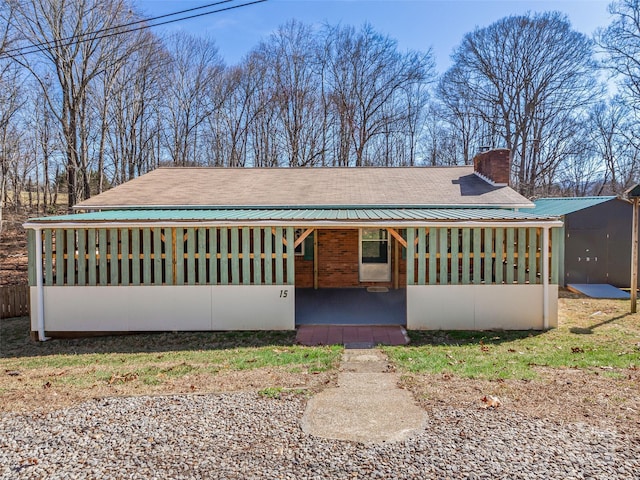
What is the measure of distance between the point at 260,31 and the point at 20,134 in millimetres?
16653

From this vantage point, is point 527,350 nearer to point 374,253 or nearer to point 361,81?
point 374,253

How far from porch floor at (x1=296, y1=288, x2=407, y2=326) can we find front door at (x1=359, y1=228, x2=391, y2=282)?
21.7 inches

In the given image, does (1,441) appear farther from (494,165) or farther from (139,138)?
(139,138)

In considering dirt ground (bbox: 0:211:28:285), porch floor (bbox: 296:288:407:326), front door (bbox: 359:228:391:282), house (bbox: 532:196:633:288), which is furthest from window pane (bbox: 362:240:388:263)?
dirt ground (bbox: 0:211:28:285)

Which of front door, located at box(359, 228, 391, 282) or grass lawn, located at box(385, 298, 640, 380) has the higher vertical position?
front door, located at box(359, 228, 391, 282)

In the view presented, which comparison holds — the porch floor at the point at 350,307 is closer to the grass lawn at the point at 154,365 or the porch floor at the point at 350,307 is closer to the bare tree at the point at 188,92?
the grass lawn at the point at 154,365

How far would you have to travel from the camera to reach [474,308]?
7.50 meters

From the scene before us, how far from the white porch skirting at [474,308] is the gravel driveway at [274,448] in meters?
3.75

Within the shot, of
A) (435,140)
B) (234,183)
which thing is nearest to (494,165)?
(234,183)

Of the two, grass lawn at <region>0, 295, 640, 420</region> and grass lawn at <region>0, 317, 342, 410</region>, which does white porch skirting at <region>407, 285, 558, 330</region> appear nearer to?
grass lawn at <region>0, 295, 640, 420</region>

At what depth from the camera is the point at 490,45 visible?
2508 centimetres

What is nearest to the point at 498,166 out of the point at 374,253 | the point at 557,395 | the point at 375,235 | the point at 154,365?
the point at 375,235

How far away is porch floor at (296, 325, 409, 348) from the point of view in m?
6.71

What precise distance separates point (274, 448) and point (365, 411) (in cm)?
114
